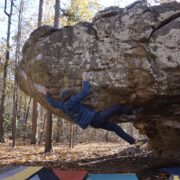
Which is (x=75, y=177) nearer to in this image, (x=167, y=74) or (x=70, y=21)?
(x=167, y=74)

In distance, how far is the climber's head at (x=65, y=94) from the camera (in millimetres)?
9250

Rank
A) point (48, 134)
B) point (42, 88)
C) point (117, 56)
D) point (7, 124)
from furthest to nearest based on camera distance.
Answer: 1. point (7, 124)
2. point (48, 134)
3. point (42, 88)
4. point (117, 56)

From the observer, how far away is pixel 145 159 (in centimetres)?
1253

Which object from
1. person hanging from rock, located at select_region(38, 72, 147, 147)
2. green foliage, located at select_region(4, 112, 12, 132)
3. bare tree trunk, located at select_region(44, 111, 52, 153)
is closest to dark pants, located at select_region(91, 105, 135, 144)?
person hanging from rock, located at select_region(38, 72, 147, 147)

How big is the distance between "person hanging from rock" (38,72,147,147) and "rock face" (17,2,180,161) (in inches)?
8.3

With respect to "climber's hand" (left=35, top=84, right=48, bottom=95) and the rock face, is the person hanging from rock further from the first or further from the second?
the rock face

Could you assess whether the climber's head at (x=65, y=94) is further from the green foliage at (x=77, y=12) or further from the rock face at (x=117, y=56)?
the green foliage at (x=77, y=12)

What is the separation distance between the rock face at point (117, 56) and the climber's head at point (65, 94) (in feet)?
0.54

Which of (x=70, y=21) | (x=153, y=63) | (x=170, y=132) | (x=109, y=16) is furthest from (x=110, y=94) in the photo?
(x=70, y=21)

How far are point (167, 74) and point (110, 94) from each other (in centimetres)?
153

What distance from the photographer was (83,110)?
8750mm

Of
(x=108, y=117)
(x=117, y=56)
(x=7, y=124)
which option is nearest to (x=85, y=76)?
(x=117, y=56)

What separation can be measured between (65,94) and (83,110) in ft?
2.67

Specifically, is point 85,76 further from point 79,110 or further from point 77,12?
point 77,12
